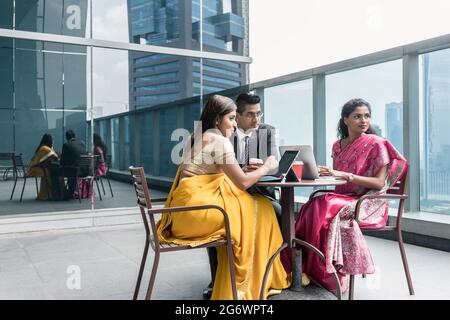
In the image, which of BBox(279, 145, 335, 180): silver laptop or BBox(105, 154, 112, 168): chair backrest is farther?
BBox(105, 154, 112, 168): chair backrest

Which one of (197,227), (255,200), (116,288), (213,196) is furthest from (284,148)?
(116,288)

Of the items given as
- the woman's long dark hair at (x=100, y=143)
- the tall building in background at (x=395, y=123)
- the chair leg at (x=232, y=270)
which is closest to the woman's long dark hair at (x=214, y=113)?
the chair leg at (x=232, y=270)

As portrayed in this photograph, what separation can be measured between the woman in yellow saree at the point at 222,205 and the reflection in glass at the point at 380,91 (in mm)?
2371

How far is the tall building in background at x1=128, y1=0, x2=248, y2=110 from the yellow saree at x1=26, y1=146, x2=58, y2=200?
1.16m

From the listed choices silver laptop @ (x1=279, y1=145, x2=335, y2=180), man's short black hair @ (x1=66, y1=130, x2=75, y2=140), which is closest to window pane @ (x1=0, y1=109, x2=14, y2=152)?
man's short black hair @ (x1=66, y1=130, x2=75, y2=140)

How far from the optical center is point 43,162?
16.5 feet

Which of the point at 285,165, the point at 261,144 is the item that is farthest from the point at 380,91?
the point at 285,165

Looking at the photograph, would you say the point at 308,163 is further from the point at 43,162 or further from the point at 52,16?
the point at 52,16

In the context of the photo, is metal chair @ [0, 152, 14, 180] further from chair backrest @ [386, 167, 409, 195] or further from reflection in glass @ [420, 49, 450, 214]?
reflection in glass @ [420, 49, 450, 214]

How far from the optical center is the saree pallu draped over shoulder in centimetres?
210

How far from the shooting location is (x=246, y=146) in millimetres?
3281

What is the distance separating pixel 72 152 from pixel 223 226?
350 cm

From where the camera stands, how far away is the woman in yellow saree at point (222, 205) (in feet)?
6.92

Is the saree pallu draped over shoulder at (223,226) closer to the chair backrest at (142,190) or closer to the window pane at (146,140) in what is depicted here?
the chair backrest at (142,190)
